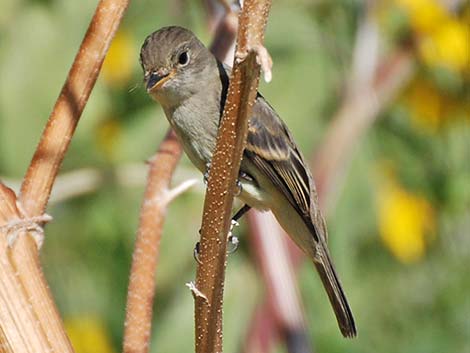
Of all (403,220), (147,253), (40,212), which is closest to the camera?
(40,212)

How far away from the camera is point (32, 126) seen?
9.57 feet

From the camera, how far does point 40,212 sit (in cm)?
140

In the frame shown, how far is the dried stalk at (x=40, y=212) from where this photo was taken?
50.4 inches

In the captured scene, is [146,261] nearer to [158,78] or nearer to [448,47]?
[158,78]

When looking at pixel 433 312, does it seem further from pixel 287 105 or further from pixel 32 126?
pixel 32 126

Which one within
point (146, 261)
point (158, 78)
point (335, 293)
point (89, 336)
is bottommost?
point (146, 261)

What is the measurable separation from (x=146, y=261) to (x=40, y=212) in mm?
248

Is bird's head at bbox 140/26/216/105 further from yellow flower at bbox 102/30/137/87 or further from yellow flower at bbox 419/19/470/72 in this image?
yellow flower at bbox 419/19/470/72

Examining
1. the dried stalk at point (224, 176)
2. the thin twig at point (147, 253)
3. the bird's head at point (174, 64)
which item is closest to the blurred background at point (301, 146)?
the bird's head at point (174, 64)

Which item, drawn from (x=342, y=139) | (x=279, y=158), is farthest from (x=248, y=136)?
(x=342, y=139)

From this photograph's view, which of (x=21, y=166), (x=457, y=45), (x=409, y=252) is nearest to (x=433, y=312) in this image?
(x=409, y=252)

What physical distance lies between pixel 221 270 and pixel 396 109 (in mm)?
2252

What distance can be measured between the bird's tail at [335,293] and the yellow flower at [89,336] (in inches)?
28.6

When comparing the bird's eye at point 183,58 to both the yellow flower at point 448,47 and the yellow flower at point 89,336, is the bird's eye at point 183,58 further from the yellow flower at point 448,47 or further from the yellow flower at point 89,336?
the yellow flower at point 448,47
